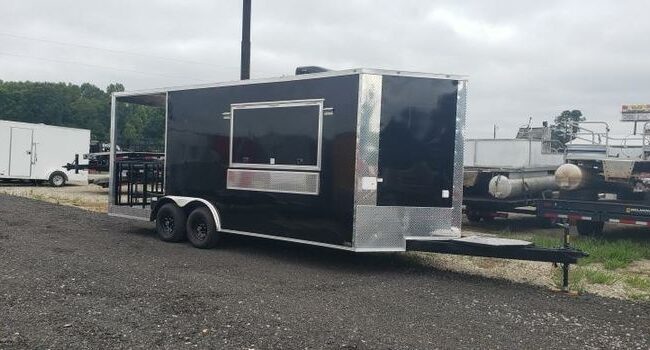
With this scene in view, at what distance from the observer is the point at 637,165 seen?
11.4 m

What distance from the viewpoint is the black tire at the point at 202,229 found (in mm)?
9156

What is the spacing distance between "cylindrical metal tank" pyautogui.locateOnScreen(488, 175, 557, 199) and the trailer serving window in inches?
254

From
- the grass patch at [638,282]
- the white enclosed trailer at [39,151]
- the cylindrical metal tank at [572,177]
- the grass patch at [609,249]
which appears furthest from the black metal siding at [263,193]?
the white enclosed trailer at [39,151]

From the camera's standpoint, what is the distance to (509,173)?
13.4 meters

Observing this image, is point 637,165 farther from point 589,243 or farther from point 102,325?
point 102,325

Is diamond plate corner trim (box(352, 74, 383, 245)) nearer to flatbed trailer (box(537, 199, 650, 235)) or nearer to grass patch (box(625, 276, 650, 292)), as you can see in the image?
grass patch (box(625, 276, 650, 292))

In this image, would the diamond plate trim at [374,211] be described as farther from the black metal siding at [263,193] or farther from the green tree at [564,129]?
the green tree at [564,129]

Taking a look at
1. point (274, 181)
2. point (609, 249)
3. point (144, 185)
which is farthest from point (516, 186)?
point (144, 185)

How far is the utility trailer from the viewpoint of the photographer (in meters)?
7.66

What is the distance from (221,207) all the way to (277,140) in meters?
1.51

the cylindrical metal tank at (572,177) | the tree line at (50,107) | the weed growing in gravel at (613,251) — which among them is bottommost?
the weed growing in gravel at (613,251)

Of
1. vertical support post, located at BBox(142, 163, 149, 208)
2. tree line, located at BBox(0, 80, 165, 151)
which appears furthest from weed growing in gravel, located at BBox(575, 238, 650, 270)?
tree line, located at BBox(0, 80, 165, 151)

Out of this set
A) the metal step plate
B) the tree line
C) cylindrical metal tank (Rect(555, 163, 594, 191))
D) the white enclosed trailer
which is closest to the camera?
the metal step plate

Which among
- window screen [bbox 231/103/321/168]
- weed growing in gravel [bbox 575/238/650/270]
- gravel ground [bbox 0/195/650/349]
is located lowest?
gravel ground [bbox 0/195/650/349]
